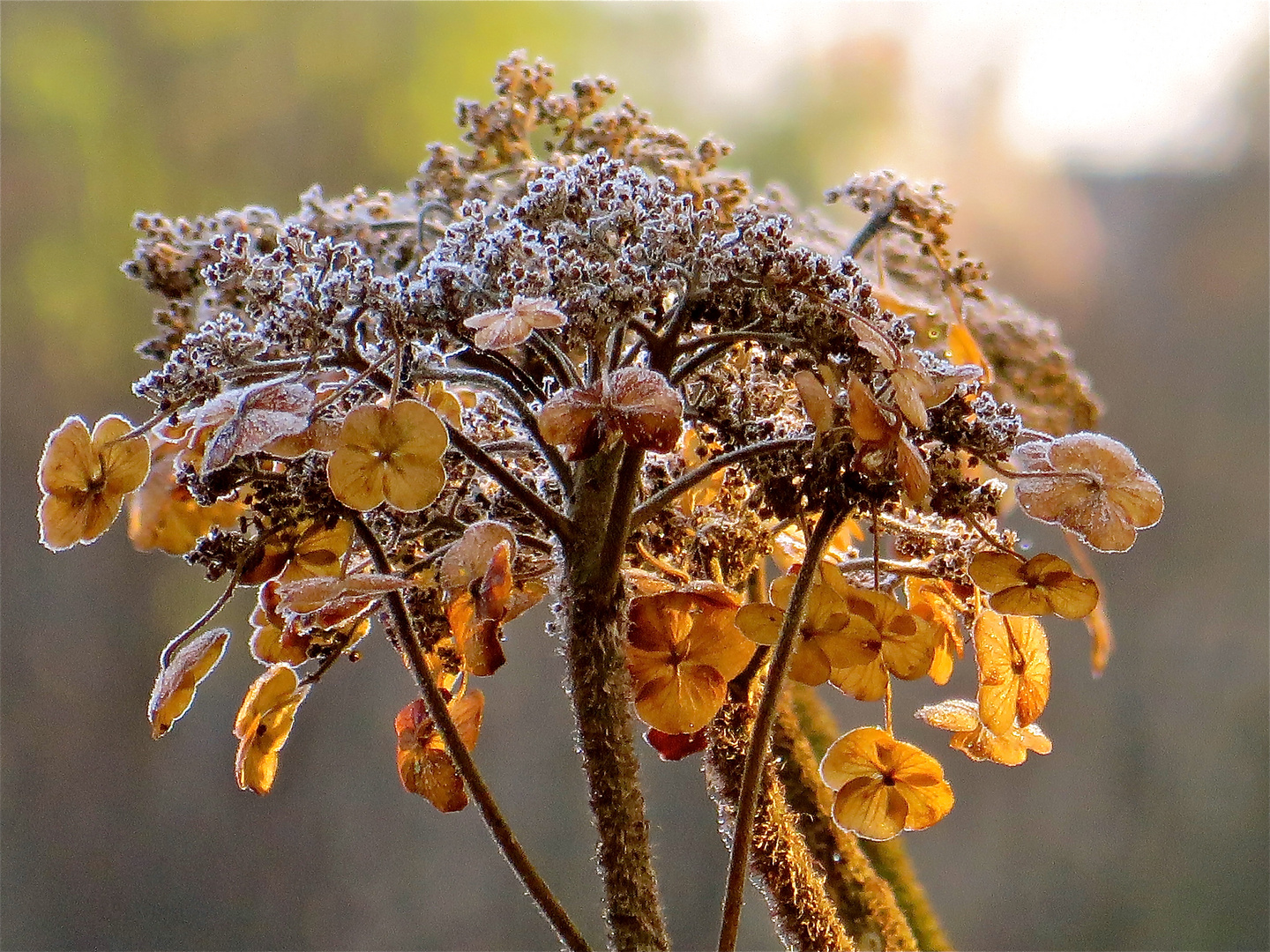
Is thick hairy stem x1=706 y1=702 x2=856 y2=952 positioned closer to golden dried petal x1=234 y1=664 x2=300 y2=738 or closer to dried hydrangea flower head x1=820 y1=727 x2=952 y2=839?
dried hydrangea flower head x1=820 y1=727 x2=952 y2=839

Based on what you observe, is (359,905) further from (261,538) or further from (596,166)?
(596,166)

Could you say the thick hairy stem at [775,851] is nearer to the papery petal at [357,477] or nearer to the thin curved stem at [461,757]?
the thin curved stem at [461,757]

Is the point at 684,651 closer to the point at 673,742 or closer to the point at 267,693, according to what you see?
the point at 673,742

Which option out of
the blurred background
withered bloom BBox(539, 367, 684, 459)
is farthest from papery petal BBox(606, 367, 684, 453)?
the blurred background

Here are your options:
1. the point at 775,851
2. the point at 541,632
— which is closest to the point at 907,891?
the point at 775,851

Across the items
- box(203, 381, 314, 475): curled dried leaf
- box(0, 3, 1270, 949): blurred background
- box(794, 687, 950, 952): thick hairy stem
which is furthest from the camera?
box(0, 3, 1270, 949): blurred background

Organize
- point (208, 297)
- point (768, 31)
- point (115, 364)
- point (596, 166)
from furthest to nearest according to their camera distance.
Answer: point (115, 364), point (768, 31), point (208, 297), point (596, 166)

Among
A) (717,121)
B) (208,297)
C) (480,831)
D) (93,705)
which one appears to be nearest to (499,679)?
(480,831)

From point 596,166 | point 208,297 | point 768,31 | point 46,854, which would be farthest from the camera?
point 46,854
